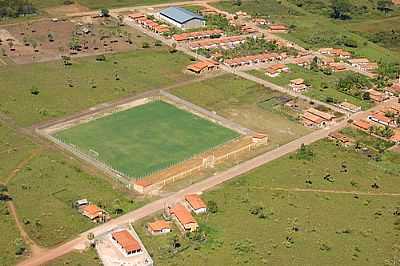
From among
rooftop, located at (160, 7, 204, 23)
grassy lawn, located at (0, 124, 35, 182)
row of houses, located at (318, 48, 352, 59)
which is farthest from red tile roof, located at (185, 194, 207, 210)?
rooftop, located at (160, 7, 204, 23)

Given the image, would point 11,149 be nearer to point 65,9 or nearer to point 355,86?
point 355,86

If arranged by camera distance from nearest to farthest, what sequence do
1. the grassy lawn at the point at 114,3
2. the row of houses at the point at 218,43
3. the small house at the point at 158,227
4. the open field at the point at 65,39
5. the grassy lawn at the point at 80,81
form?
the small house at the point at 158,227, the grassy lawn at the point at 80,81, the open field at the point at 65,39, the row of houses at the point at 218,43, the grassy lawn at the point at 114,3

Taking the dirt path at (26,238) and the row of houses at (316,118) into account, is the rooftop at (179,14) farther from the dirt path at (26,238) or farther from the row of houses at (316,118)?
the dirt path at (26,238)

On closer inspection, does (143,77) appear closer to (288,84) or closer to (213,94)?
(213,94)

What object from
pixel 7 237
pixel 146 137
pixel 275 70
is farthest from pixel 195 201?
pixel 275 70

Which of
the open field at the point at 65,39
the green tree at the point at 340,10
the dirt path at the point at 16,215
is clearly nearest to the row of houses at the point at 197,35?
the open field at the point at 65,39

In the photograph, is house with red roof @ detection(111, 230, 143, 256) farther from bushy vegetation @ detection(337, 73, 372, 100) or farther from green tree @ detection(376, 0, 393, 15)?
green tree @ detection(376, 0, 393, 15)
